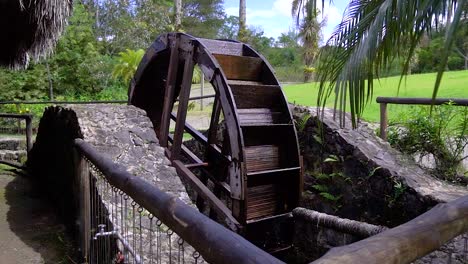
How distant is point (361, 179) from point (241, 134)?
1521 millimetres

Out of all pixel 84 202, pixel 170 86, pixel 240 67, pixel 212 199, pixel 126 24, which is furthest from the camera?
pixel 126 24

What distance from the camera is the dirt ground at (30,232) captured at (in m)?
3.11

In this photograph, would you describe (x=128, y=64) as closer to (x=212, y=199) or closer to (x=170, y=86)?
(x=170, y=86)

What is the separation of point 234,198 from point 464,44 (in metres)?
3.08

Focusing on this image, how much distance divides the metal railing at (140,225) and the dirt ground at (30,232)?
0.58 metres

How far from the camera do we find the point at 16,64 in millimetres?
6578

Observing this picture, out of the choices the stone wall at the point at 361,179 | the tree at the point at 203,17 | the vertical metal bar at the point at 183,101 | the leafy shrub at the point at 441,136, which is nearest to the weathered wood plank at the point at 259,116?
the stone wall at the point at 361,179

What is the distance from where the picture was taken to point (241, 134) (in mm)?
4562

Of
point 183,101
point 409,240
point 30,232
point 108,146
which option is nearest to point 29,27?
point 183,101

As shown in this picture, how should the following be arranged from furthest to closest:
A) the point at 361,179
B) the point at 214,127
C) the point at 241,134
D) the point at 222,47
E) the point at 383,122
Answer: the point at 214,127 → the point at 222,47 → the point at 383,122 → the point at 361,179 → the point at 241,134

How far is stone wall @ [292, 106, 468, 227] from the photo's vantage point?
429cm

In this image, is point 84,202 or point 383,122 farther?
point 383,122

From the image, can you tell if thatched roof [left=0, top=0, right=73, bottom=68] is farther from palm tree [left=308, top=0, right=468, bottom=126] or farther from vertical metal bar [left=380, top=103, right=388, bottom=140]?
vertical metal bar [left=380, top=103, right=388, bottom=140]

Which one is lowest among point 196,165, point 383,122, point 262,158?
point 196,165
